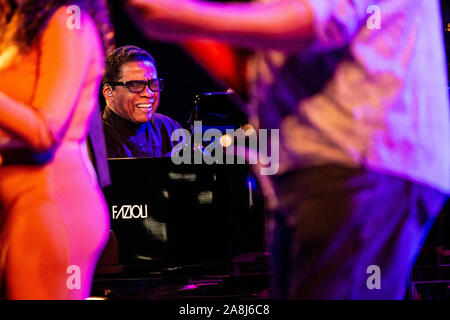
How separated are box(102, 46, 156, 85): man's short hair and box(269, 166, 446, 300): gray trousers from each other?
285 centimetres

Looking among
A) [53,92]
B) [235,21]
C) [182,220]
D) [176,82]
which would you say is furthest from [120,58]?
[235,21]

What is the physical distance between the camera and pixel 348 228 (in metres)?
0.74

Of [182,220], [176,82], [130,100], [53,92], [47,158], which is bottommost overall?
[182,220]

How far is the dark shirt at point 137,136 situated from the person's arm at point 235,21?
2.89 metres

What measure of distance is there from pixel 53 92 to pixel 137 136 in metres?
2.76

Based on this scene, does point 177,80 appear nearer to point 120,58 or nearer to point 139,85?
point 139,85

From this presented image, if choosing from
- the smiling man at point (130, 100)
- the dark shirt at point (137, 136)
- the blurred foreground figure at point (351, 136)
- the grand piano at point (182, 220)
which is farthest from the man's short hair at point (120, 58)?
the blurred foreground figure at point (351, 136)

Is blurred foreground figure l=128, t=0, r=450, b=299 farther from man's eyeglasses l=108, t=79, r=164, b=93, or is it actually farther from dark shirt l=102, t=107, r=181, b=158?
dark shirt l=102, t=107, r=181, b=158

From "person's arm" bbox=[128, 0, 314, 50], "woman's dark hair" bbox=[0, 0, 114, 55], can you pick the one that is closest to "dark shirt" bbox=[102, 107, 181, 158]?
"woman's dark hair" bbox=[0, 0, 114, 55]

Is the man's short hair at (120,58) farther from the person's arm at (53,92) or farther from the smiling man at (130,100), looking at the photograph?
the person's arm at (53,92)

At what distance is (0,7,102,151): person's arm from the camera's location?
0.94 m

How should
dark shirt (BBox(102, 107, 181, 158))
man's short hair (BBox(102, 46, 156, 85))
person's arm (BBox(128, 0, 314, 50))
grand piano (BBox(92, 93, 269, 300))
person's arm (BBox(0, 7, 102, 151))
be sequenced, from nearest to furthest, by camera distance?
person's arm (BBox(128, 0, 314, 50)), person's arm (BBox(0, 7, 102, 151)), grand piano (BBox(92, 93, 269, 300)), man's short hair (BBox(102, 46, 156, 85)), dark shirt (BBox(102, 107, 181, 158))

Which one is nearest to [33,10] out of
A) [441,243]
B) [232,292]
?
[232,292]

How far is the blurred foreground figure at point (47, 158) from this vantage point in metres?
0.99
